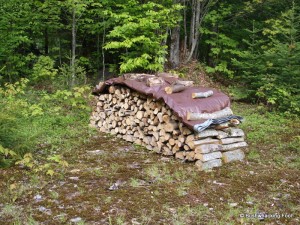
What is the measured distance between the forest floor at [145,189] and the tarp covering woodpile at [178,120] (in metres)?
0.26

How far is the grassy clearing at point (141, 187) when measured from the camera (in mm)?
3941

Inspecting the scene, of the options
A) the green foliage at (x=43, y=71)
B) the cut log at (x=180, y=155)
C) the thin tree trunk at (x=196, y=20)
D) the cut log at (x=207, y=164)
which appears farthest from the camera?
the thin tree trunk at (x=196, y=20)

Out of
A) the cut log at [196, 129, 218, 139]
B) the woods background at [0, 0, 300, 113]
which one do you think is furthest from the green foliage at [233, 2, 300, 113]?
the cut log at [196, 129, 218, 139]

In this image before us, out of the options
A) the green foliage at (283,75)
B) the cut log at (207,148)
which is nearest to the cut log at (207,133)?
the cut log at (207,148)

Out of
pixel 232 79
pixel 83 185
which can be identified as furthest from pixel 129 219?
pixel 232 79

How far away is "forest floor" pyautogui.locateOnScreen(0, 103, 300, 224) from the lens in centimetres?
393

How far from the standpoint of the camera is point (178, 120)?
598 cm

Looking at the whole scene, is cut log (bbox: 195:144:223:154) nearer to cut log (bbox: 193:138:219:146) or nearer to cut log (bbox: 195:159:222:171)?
cut log (bbox: 193:138:219:146)

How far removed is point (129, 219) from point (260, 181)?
242 centimetres

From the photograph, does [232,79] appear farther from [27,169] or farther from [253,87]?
[27,169]

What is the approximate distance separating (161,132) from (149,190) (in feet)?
5.86

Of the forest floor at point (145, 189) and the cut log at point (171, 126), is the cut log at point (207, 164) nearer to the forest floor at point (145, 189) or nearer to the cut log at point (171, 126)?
the forest floor at point (145, 189)

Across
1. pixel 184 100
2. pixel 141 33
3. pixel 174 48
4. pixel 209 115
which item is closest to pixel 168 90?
pixel 184 100

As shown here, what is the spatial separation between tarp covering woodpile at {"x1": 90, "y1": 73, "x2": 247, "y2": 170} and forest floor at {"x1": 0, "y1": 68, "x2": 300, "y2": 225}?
0.85 feet
